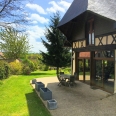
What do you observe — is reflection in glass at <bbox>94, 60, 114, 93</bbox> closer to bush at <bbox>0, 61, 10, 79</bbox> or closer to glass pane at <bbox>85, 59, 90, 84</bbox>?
glass pane at <bbox>85, 59, 90, 84</bbox>

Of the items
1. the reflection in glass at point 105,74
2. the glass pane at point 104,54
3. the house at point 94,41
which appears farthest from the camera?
the reflection in glass at point 105,74

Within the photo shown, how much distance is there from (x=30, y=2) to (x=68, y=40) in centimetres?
652

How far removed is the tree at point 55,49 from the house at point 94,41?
6.35m

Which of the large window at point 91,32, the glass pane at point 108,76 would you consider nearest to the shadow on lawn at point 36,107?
the glass pane at point 108,76

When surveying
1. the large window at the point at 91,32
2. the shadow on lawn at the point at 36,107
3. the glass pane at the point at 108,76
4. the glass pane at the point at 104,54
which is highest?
the large window at the point at 91,32

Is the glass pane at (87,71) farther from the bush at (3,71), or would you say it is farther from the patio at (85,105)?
the bush at (3,71)

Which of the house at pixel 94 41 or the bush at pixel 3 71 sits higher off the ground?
the house at pixel 94 41

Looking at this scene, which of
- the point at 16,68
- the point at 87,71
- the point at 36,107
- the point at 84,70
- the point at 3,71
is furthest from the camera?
the point at 16,68

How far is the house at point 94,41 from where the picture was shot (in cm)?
1005

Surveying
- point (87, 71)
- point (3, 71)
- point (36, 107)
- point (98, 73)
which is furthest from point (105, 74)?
point (3, 71)

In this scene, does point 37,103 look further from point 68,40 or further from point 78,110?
point 68,40

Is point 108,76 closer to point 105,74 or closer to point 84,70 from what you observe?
point 105,74

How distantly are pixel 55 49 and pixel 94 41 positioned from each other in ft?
35.9

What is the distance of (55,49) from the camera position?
22734 millimetres
